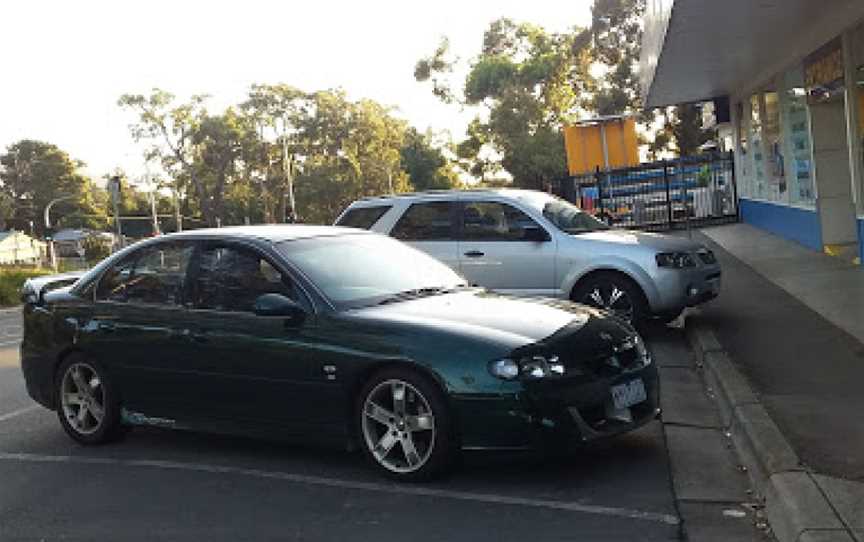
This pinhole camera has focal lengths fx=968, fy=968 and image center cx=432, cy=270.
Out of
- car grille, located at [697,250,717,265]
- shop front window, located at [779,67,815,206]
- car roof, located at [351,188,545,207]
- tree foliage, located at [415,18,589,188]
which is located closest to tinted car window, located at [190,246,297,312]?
car roof, located at [351,188,545,207]

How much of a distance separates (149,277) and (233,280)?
0.78 meters

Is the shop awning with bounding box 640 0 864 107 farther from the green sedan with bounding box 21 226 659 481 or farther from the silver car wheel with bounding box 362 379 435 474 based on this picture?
the silver car wheel with bounding box 362 379 435 474

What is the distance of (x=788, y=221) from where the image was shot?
17297 mm

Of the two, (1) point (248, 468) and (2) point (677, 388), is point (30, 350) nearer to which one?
(1) point (248, 468)

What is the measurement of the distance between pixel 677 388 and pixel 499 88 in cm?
5580

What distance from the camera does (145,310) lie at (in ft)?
21.1

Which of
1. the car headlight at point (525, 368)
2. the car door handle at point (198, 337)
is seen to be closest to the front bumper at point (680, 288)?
the car headlight at point (525, 368)

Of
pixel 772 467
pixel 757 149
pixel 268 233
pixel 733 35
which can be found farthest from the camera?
pixel 757 149

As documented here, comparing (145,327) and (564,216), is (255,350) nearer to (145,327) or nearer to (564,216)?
(145,327)

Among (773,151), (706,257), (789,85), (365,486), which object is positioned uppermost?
(789,85)

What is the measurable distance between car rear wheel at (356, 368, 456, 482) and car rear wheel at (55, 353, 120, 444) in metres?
2.11

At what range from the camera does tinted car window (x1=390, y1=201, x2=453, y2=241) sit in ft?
33.8

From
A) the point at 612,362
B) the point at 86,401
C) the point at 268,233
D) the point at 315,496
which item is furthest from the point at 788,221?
the point at 315,496

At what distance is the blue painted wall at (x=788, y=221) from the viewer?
1505 centimetres
